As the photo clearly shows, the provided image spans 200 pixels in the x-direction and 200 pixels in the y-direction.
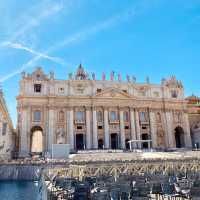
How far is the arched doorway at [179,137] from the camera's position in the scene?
203 feet

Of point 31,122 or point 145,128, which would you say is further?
point 145,128

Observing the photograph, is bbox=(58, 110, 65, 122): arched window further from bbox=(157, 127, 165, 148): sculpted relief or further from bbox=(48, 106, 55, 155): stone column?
bbox=(157, 127, 165, 148): sculpted relief

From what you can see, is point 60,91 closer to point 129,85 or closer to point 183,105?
point 129,85

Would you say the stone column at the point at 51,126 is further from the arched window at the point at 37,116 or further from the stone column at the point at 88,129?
the stone column at the point at 88,129

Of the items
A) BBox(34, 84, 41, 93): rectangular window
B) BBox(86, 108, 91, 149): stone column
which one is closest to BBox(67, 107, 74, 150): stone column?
BBox(86, 108, 91, 149): stone column

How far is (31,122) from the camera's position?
52.8m

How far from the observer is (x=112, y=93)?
187 feet

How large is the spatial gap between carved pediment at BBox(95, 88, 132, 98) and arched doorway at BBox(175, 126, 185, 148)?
16.5m

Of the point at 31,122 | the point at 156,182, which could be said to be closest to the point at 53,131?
the point at 31,122

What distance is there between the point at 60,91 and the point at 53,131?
9.25m

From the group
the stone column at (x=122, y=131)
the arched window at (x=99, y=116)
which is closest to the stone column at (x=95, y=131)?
the arched window at (x=99, y=116)

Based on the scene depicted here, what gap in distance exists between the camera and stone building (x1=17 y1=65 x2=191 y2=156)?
53.1m

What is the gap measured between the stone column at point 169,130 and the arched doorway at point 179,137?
360 cm

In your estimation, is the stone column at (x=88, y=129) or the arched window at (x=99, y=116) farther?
the arched window at (x=99, y=116)
